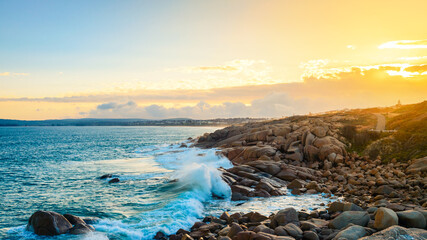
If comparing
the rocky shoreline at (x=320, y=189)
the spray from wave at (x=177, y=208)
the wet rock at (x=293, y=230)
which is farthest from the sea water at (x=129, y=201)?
the wet rock at (x=293, y=230)

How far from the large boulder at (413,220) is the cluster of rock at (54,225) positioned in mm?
14639

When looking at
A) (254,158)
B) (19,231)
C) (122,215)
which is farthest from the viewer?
(254,158)

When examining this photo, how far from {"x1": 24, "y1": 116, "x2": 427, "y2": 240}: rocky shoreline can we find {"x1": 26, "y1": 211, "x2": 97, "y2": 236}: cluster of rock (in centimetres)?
16

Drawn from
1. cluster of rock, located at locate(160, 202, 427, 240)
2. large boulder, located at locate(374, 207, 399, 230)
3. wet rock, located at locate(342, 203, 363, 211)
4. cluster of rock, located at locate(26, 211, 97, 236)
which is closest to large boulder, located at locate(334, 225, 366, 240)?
cluster of rock, located at locate(160, 202, 427, 240)

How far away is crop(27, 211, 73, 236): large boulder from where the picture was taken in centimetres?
1471

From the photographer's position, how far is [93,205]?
21578 millimetres

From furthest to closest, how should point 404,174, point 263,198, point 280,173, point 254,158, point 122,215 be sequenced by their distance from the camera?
point 254,158
point 280,173
point 404,174
point 263,198
point 122,215

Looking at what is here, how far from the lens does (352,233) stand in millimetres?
11312

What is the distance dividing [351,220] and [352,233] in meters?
2.13

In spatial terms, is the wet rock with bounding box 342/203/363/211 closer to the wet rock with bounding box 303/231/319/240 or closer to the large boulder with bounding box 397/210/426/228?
the large boulder with bounding box 397/210/426/228

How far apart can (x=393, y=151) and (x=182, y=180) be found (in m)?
23.3

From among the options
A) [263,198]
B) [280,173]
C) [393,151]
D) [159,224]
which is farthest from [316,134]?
[159,224]

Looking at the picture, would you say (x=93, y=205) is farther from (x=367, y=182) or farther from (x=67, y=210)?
(x=367, y=182)

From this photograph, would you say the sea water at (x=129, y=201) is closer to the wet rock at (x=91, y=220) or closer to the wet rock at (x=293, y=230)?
the wet rock at (x=91, y=220)
